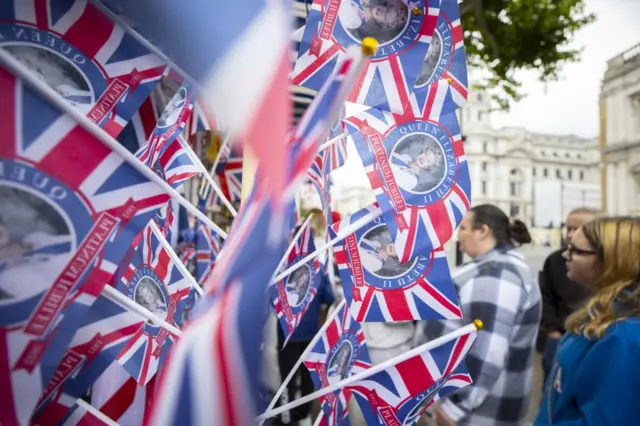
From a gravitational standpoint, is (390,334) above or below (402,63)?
below

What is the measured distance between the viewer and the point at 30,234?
74 centimetres

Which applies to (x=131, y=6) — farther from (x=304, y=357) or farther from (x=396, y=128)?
(x=304, y=357)

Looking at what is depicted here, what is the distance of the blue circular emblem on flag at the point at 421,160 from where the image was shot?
138 cm

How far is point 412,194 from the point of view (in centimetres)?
138

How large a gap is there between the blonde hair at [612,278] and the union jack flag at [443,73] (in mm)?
703

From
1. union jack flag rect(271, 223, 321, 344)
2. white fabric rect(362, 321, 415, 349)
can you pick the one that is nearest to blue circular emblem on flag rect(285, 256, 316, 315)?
union jack flag rect(271, 223, 321, 344)

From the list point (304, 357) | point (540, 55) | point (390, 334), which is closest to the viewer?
point (304, 357)

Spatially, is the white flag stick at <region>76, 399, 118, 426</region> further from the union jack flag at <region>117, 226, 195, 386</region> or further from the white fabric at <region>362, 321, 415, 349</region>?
the white fabric at <region>362, 321, 415, 349</region>

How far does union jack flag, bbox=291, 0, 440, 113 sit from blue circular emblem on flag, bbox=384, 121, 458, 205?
90 mm

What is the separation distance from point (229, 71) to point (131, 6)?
0.18 metres

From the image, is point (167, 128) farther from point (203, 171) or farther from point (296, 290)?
point (296, 290)

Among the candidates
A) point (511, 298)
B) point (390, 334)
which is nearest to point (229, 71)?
point (511, 298)

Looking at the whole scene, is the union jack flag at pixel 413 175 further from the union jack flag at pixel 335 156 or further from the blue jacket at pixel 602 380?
the blue jacket at pixel 602 380

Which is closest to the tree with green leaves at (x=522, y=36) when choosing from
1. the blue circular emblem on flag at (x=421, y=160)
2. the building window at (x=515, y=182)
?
the blue circular emblem on flag at (x=421, y=160)
